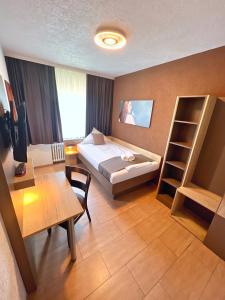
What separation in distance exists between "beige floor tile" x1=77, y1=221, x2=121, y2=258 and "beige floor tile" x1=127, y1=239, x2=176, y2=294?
389 mm

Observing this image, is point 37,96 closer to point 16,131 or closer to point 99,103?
point 99,103

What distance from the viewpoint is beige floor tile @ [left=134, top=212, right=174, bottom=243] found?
177cm

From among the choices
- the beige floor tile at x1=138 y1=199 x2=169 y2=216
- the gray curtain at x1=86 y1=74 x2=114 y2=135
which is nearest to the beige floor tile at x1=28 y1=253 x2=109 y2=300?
the beige floor tile at x1=138 y1=199 x2=169 y2=216

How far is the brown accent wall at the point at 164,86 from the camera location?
1.80m

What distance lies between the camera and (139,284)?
1.27 metres

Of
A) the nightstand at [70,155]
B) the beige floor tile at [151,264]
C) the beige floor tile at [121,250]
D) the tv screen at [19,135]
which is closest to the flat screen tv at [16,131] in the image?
the tv screen at [19,135]

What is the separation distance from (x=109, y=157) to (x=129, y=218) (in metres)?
1.24

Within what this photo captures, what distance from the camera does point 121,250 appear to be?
1.56 metres

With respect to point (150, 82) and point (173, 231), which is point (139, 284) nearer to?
point (173, 231)

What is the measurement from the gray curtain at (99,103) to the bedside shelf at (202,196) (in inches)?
116

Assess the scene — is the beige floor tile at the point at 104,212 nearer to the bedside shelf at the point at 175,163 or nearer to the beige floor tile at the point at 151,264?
the beige floor tile at the point at 151,264

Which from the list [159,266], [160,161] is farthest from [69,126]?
[159,266]

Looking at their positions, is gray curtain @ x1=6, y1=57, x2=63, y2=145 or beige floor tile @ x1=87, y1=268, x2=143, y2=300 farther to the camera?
gray curtain @ x1=6, y1=57, x2=63, y2=145

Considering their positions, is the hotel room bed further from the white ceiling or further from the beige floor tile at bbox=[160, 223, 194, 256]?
the white ceiling
